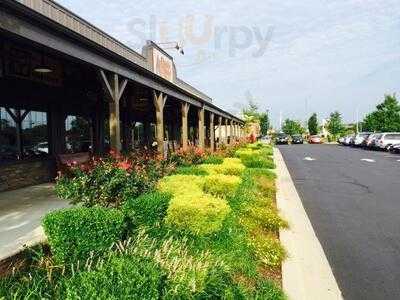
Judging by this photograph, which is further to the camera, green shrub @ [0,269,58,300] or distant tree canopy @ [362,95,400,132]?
distant tree canopy @ [362,95,400,132]

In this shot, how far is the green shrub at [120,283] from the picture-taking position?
155 inches

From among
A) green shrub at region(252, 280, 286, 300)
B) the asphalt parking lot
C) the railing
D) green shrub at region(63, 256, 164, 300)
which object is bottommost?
the asphalt parking lot

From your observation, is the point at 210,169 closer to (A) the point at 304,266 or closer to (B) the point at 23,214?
(B) the point at 23,214

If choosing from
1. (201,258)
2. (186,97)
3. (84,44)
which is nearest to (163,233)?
(201,258)

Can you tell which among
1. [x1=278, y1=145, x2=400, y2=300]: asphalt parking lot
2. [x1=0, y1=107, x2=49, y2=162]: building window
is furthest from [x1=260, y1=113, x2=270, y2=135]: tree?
[x1=0, y1=107, x2=49, y2=162]: building window

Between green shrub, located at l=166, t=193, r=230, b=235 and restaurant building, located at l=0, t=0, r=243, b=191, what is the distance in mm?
3582

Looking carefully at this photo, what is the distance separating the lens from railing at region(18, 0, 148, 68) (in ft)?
34.8

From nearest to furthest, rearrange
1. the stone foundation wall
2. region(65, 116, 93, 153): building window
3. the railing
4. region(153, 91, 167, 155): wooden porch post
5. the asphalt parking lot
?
1. the asphalt parking lot
2. the railing
3. the stone foundation wall
4. region(153, 91, 167, 155): wooden porch post
5. region(65, 116, 93, 153): building window

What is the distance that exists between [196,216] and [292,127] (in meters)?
113

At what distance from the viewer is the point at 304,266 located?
6.72 m

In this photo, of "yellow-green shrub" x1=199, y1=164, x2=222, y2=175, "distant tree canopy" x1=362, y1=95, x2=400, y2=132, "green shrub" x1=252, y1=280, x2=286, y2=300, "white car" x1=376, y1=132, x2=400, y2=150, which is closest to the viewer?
"green shrub" x1=252, y1=280, x2=286, y2=300

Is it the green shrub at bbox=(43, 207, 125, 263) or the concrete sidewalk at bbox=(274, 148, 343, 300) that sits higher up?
the green shrub at bbox=(43, 207, 125, 263)

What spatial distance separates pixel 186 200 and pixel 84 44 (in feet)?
14.2

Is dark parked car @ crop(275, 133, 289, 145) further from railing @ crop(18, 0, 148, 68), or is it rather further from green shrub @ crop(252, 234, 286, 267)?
green shrub @ crop(252, 234, 286, 267)
